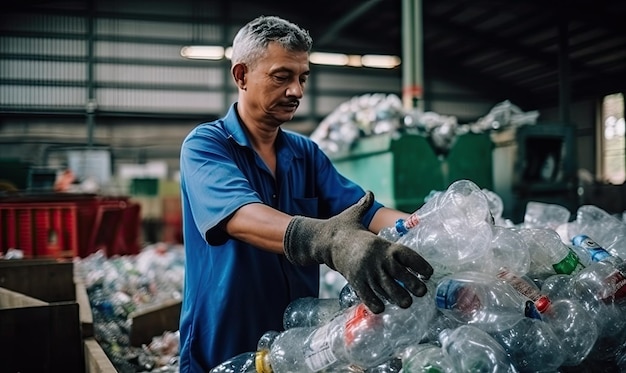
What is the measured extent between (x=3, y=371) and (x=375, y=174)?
4075 mm

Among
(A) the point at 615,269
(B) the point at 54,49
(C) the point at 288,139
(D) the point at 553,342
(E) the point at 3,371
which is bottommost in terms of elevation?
(E) the point at 3,371

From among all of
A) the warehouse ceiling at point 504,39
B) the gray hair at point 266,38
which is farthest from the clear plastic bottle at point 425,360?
the warehouse ceiling at point 504,39

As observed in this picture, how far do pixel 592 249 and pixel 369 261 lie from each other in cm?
111

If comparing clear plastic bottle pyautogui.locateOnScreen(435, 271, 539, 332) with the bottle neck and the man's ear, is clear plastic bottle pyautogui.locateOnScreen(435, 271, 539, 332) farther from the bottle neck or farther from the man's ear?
the man's ear

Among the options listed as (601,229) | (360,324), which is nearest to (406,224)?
(360,324)

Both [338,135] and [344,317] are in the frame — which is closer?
[344,317]

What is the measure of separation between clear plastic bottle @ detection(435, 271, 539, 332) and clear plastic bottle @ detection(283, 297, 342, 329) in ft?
1.58

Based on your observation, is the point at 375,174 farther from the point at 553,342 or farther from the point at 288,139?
the point at 553,342

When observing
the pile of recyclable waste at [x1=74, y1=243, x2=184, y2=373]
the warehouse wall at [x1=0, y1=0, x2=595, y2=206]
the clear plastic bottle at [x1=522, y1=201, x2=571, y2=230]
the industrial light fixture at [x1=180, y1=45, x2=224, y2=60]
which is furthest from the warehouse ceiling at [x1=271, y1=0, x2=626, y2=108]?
the pile of recyclable waste at [x1=74, y1=243, x2=184, y2=373]

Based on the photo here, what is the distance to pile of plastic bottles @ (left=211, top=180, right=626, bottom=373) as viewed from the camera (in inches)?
56.1

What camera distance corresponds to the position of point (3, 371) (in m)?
2.40

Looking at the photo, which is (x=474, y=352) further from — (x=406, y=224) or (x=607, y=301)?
(x=607, y=301)

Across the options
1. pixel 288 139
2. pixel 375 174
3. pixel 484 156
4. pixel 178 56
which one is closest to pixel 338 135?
pixel 375 174

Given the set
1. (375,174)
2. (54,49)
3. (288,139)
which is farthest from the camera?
(54,49)
